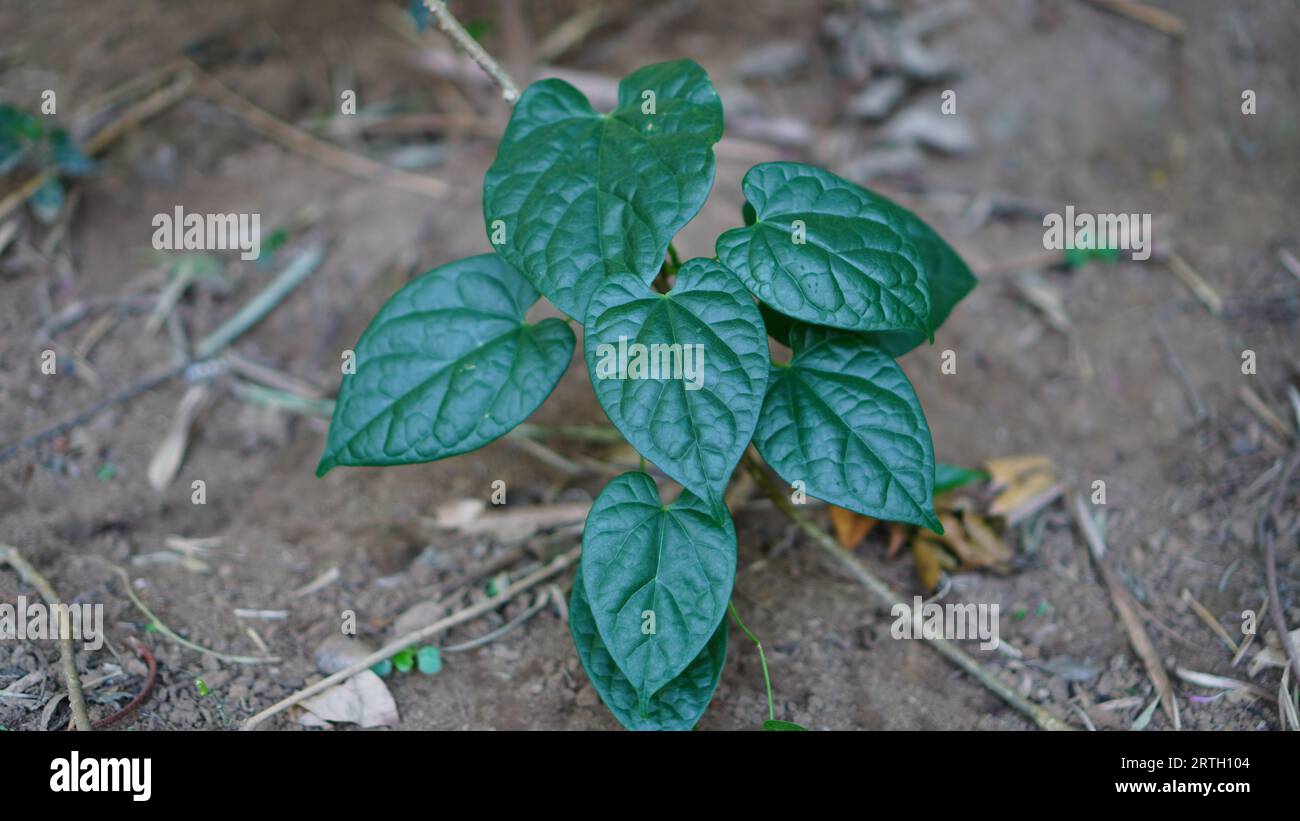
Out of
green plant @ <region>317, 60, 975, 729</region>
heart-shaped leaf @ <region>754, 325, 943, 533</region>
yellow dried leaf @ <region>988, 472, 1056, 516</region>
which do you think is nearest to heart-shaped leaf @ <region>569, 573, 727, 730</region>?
green plant @ <region>317, 60, 975, 729</region>

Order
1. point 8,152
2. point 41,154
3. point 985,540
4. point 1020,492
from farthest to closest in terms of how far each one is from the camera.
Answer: point 41,154, point 8,152, point 1020,492, point 985,540

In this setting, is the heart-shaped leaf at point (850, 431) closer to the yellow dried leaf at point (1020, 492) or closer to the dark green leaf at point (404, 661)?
the yellow dried leaf at point (1020, 492)

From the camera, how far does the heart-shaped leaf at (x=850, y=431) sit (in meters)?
1.62

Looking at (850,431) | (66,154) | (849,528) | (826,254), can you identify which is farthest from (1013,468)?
(66,154)

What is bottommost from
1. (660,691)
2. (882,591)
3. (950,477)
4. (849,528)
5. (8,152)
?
(660,691)

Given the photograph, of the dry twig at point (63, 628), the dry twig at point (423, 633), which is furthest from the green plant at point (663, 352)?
the dry twig at point (63, 628)

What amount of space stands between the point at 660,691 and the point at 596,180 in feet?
3.01

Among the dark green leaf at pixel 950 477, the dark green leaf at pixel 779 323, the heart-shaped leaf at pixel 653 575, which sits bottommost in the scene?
the heart-shaped leaf at pixel 653 575

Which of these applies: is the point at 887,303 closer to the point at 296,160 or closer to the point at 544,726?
the point at 544,726

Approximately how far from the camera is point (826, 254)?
1647 mm

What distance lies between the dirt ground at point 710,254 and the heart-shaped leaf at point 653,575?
40 cm

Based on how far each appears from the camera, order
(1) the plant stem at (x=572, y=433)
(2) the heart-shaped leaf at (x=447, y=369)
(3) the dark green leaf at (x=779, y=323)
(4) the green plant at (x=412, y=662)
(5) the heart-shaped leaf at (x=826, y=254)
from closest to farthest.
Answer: (5) the heart-shaped leaf at (x=826, y=254) < (2) the heart-shaped leaf at (x=447, y=369) < (3) the dark green leaf at (x=779, y=323) < (4) the green plant at (x=412, y=662) < (1) the plant stem at (x=572, y=433)

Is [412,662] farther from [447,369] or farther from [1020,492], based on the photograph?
[1020,492]
